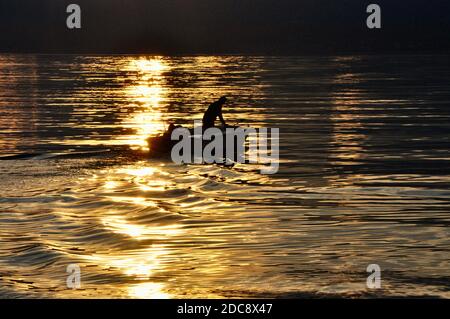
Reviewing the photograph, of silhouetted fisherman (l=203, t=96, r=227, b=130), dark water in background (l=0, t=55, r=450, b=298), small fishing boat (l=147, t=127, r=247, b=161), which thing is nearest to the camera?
dark water in background (l=0, t=55, r=450, b=298)

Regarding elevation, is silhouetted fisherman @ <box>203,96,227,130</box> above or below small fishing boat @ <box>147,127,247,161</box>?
above

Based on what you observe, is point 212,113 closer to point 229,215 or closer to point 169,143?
point 169,143

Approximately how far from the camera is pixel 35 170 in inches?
1238

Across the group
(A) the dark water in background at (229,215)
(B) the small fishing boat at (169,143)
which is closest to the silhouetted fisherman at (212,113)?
(B) the small fishing boat at (169,143)

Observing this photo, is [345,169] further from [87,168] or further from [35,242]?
[35,242]

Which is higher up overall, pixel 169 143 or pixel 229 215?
pixel 169 143

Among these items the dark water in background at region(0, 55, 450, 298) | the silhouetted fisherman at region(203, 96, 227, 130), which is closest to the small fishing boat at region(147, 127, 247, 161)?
the dark water in background at region(0, 55, 450, 298)

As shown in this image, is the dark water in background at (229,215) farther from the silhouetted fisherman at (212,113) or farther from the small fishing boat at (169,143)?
the silhouetted fisherman at (212,113)

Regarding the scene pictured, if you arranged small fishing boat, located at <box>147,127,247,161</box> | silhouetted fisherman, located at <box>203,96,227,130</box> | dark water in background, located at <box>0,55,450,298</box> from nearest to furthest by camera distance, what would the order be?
dark water in background, located at <box>0,55,450,298</box> < small fishing boat, located at <box>147,127,247,161</box> < silhouetted fisherman, located at <box>203,96,227,130</box>

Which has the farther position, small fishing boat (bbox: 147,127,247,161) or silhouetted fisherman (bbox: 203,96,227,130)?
silhouetted fisherman (bbox: 203,96,227,130)

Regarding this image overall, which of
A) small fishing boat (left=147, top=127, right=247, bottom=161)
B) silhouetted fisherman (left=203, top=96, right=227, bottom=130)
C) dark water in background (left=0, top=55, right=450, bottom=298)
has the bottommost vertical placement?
dark water in background (left=0, top=55, right=450, bottom=298)

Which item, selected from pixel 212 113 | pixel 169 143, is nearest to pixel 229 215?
pixel 169 143

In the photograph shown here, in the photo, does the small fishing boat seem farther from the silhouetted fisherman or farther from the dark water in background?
the silhouetted fisherman
